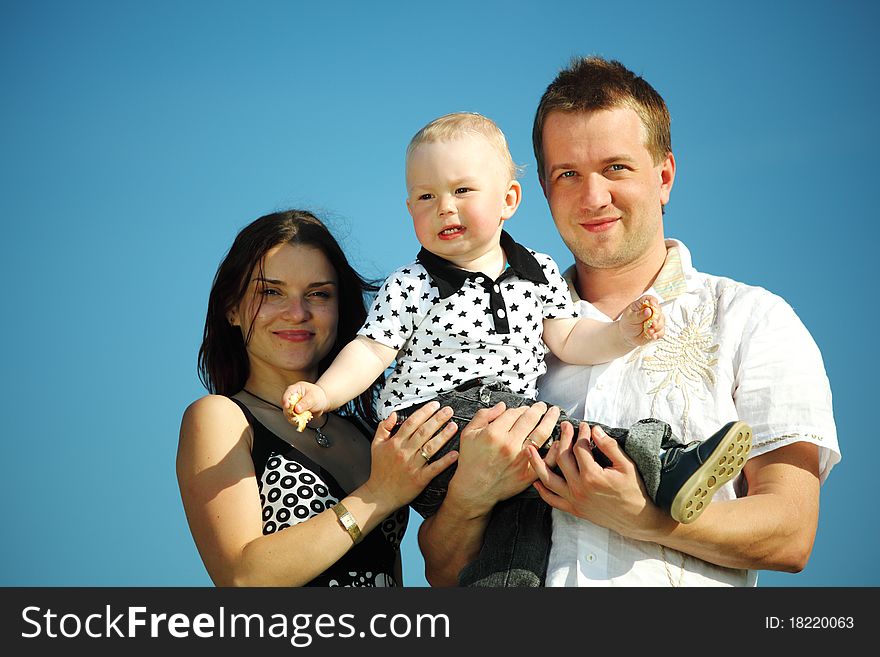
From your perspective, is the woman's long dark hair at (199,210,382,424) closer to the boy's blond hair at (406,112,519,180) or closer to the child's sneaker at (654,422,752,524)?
the boy's blond hair at (406,112,519,180)

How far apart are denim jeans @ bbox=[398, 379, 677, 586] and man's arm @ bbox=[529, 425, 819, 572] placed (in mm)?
114

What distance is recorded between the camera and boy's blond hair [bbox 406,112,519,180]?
11.8 ft

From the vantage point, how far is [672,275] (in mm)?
3967

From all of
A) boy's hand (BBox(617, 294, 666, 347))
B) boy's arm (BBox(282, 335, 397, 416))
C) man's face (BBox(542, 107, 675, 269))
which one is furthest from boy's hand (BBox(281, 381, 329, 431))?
man's face (BBox(542, 107, 675, 269))

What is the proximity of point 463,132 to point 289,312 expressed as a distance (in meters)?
1.16

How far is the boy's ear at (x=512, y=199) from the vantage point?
3.75m

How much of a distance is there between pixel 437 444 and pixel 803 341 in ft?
4.77

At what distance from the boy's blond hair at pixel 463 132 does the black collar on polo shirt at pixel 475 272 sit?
30 cm

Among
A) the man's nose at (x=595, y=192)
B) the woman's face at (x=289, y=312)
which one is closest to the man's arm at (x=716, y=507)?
the man's nose at (x=595, y=192)

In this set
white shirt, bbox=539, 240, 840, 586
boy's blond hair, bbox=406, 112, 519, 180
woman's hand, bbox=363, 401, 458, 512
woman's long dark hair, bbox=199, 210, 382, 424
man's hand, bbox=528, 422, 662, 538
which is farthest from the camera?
woman's long dark hair, bbox=199, 210, 382, 424

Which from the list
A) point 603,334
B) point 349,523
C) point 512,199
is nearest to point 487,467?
point 349,523
